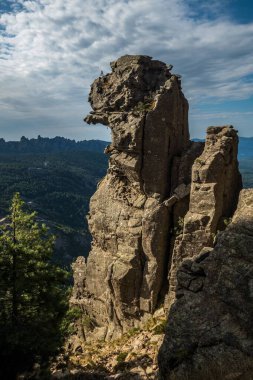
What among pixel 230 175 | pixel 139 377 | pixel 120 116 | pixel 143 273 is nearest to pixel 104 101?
pixel 120 116

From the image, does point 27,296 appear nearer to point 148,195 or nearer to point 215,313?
point 215,313

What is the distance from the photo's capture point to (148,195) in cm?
3894

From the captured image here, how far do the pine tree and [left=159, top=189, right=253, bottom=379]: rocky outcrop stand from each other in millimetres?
8322

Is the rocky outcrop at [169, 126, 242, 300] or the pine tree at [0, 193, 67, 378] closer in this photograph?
the pine tree at [0, 193, 67, 378]

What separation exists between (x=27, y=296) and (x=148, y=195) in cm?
1776

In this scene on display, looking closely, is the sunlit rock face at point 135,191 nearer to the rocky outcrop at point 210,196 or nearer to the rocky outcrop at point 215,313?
the rocky outcrop at point 210,196

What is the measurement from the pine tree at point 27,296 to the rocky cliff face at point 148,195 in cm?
1241

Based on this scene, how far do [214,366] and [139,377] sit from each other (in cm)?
782

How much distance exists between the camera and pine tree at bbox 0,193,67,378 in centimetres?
2270

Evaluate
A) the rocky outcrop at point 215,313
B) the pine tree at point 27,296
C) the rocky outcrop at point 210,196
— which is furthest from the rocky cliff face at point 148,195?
the pine tree at point 27,296

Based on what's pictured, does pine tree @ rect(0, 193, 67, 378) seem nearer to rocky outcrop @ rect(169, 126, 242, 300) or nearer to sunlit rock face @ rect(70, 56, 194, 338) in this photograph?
sunlit rock face @ rect(70, 56, 194, 338)

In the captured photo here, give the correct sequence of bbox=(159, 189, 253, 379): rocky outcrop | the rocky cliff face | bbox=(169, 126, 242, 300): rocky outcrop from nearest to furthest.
→ bbox=(159, 189, 253, 379): rocky outcrop, bbox=(169, 126, 242, 300): rocky outcrop, the rocky cliff face

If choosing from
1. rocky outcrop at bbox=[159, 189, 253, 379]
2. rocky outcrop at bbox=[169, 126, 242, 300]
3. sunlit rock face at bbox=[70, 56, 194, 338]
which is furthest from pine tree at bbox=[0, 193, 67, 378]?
rocky outcrop at bbox=[169, 126, 242, 300]

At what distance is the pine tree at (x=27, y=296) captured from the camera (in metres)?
22.7
